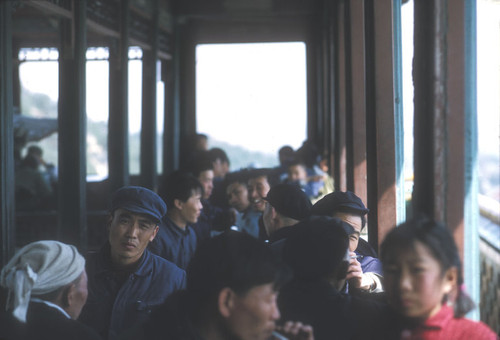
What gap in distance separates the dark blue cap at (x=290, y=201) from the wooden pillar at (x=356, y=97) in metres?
1.70

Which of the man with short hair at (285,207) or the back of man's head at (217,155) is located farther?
the back of man's head at (217,155)

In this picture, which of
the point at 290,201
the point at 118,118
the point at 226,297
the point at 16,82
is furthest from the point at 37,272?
the point at 16,82

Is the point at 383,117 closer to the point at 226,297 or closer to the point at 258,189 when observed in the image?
the point at 258,189

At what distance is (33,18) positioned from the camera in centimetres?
919

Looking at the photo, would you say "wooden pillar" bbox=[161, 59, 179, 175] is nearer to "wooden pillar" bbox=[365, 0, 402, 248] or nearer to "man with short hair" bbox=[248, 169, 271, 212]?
"man with short hair" bbox=[248, 169, 271, 212]

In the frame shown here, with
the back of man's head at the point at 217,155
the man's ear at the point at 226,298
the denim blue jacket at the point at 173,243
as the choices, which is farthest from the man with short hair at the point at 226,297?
the back of man's head at the point at 217,155

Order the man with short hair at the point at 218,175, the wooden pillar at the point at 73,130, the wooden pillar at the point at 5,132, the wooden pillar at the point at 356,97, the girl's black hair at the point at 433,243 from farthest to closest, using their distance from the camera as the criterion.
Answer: the man with short hair at the point at 218,175 → the wooden pillar at the point at 73,130 → the wooden pillar at the point at 356,97 → the wooden pillar at the point at 5,132 → the girl's black hair at the point at 433,243

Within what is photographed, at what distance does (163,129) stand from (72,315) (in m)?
7.63

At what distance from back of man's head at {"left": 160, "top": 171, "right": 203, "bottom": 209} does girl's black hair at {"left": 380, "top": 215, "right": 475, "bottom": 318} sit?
7.80 feet

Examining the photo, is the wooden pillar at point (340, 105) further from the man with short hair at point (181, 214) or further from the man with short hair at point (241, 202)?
the man with short hair at point (181, 214)

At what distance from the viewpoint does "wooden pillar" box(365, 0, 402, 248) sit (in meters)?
3.67

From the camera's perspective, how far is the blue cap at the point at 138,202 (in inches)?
113

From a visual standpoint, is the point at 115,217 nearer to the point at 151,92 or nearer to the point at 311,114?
the point at 151,92

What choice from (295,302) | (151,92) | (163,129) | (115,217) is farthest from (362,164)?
(163,129)
